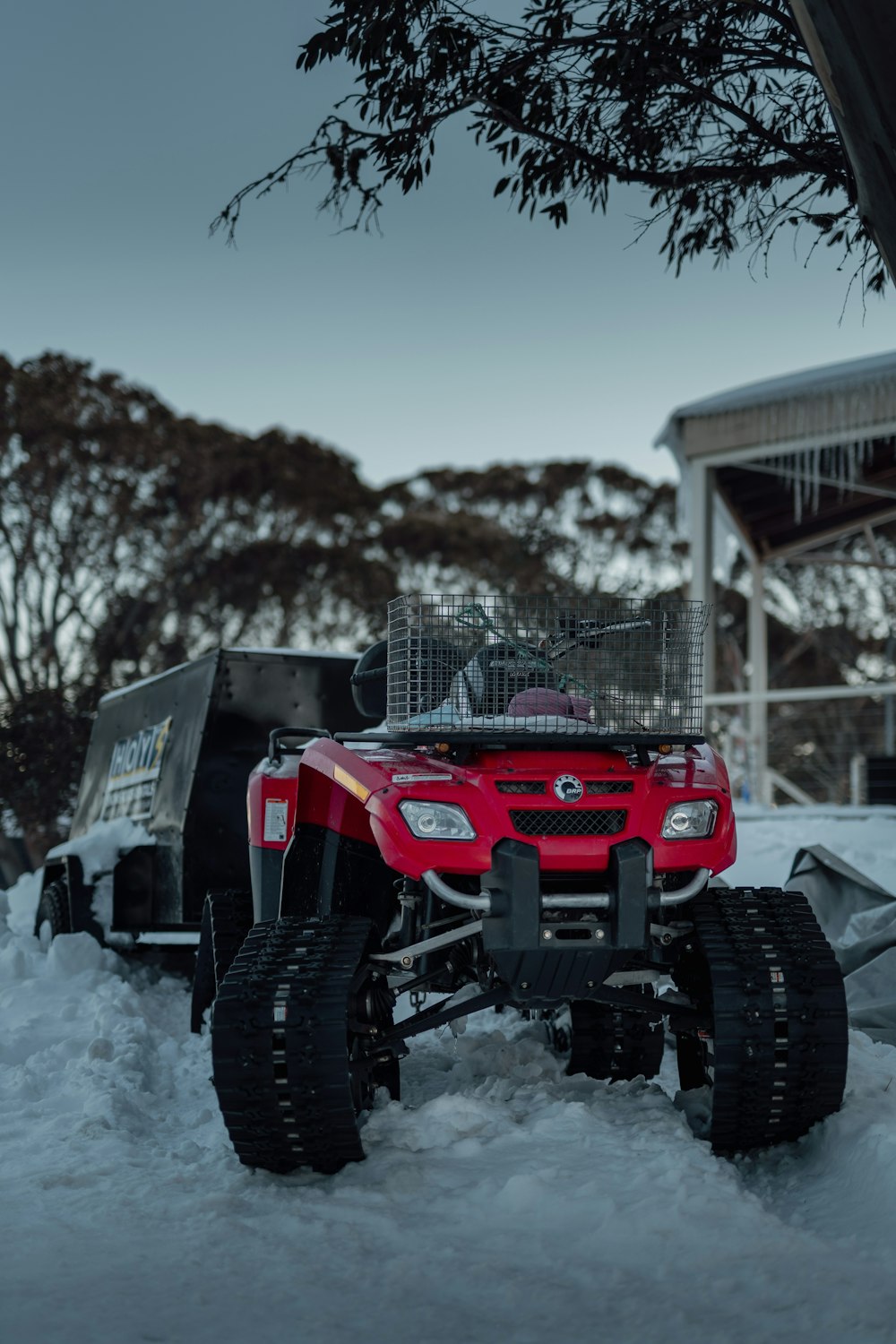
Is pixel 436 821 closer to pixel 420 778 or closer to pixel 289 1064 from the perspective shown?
pixel 420 778

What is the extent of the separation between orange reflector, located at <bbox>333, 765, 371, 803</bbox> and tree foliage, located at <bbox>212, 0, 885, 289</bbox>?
10.1 ft

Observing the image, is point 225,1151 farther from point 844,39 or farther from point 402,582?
point 402,582

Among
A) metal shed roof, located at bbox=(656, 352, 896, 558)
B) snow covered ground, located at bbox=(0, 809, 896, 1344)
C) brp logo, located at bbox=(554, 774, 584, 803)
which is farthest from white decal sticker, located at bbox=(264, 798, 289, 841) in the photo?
metal shed roof, located at bbox=(656, 352, 896, 558)

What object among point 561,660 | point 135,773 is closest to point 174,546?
point 135,773

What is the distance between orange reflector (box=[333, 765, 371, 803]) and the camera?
4023 mm

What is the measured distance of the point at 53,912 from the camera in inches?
313

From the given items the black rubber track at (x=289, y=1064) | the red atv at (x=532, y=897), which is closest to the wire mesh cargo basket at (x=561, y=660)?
the red atv at (x=532, y=897)

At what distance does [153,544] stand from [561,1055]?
18289mm

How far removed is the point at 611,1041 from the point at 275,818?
4.84 feet

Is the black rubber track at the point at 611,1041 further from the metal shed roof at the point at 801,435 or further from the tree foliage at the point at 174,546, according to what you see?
the tree foliage at the point at 174,546

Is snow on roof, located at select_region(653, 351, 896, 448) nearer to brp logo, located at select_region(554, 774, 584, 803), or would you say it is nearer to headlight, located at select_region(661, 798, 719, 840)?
headlight, located at select_region(661, 798, 719, 840)

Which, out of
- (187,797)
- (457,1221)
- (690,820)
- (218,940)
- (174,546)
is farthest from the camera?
(174,546)

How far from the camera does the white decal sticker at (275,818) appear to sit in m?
4.94

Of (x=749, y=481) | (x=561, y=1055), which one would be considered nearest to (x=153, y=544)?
(x=749, y=481)
